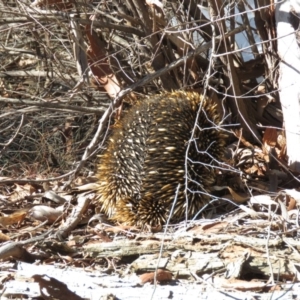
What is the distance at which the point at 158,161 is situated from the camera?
508cm

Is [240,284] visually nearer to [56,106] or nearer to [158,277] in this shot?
[158,277]

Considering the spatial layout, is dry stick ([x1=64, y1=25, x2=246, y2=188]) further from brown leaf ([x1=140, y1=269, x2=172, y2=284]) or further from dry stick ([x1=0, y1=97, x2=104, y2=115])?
brown leaf ([x1=140, y1=269, x2=172, y2=284])

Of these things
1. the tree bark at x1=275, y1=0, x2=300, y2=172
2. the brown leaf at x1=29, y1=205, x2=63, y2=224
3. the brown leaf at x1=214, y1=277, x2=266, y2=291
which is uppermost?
the tree bark at x1=275, y1=0, x2=300, y2=172

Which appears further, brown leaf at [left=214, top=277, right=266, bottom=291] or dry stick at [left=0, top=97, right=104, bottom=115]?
dry stick at [left=0, top=97, right=104, bottom=115]

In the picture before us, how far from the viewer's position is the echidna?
500cm

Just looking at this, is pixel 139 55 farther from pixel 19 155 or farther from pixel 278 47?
pixel 19 155

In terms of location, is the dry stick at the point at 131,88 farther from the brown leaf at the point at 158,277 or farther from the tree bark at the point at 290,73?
the brown leaf at the point at 158,277

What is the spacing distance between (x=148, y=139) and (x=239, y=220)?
2.92 ft

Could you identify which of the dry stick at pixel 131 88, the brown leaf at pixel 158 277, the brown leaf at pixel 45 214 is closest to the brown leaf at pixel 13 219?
the brown leaf at pixel 45 214

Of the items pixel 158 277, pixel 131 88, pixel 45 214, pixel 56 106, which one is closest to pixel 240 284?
pixel 158 277

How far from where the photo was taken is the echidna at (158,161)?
4996 mm

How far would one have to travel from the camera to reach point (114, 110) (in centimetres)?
557

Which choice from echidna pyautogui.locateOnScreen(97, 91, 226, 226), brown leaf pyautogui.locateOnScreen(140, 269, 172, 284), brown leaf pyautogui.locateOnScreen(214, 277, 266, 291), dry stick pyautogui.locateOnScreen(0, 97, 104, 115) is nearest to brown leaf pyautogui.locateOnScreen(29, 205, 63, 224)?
echidna pyautogui.locateOnScreen(97, 91, 226, 226)

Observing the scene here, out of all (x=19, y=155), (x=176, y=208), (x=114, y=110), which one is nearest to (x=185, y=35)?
(x=114, y=110)
